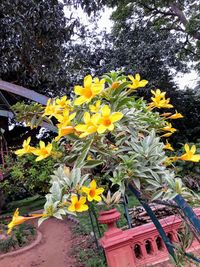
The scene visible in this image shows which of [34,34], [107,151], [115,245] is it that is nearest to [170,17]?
[34,34]

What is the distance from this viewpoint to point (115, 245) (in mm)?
2533

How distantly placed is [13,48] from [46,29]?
65 centimetres

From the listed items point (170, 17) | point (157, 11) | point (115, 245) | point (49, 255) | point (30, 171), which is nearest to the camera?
point (115, 245)

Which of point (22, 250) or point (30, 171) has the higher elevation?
point (30, 171)

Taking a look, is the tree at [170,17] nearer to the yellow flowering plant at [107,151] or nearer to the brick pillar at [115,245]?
the brick pillar at [115,245]

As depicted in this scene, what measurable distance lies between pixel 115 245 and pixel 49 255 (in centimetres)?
155

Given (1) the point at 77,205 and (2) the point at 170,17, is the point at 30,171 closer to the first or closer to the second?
(1) the point at 77,205

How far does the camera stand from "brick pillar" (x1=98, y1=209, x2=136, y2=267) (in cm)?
251

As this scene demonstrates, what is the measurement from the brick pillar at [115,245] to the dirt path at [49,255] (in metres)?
0.87

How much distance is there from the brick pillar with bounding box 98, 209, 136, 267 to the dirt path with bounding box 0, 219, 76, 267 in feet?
2.84

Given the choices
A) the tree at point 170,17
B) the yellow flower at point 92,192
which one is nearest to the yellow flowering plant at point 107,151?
the yellow flower at point 92,192

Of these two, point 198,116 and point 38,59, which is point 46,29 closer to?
point 38,59

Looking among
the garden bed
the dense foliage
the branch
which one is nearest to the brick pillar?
the garden bed

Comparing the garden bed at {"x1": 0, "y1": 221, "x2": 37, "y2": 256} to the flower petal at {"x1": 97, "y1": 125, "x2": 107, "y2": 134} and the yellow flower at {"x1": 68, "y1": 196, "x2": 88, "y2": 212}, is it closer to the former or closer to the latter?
the yellow flower at {"x1": 68, "y1": 196, "x2": 88, "y2": 212}
